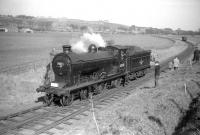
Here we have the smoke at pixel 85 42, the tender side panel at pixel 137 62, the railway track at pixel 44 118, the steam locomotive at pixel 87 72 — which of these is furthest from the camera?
the tender side panel at pixel 137 62

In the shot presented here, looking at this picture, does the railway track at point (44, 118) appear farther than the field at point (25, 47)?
No

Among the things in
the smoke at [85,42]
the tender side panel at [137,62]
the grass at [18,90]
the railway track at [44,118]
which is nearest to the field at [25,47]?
the smoke at [85,42]

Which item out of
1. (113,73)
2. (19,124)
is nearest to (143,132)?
(19,124)

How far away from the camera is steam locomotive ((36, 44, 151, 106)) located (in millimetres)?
14047

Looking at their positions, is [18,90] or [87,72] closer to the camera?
[87,72]

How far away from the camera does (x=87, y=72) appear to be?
1583cm

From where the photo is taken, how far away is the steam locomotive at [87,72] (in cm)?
1405

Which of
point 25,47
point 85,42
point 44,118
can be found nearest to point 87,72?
point 85,42

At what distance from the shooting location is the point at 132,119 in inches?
424

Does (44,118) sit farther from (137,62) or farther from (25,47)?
(25,47)

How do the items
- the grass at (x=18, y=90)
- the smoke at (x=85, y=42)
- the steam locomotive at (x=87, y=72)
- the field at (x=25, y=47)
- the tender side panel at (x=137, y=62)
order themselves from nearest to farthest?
the steam locomotive at (x=87, y=72) → the grass at (x=18, y=90) → the smoke at (x=85, y=42) → the tender side panel at (x=137, y=62) → the field at (x=25, y=47)

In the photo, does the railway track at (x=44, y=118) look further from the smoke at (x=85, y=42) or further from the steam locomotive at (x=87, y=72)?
the smoke at (x=85, y=42)

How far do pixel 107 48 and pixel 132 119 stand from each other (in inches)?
383

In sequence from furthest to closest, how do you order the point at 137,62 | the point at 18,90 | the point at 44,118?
1. the point at 137,62
2. the point at 18,90
3. the point at 44,118
